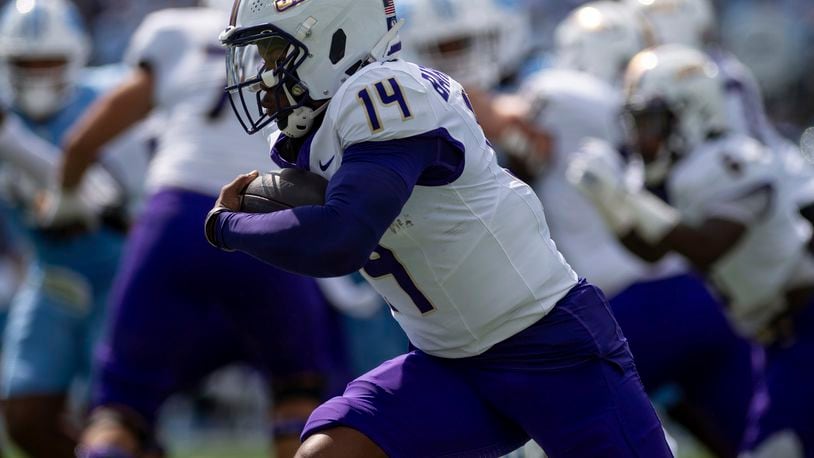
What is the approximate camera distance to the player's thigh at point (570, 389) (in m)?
3.01

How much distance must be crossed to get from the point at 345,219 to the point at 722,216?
217 cm

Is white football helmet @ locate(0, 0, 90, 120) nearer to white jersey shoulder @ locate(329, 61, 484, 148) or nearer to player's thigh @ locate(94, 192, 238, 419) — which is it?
player's thigh @ locate(94, 192, 238, 419)

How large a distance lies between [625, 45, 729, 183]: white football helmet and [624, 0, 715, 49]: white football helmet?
6.21ft

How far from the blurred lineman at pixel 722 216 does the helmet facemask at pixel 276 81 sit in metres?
1.82

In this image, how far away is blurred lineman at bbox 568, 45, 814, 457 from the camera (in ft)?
15.0

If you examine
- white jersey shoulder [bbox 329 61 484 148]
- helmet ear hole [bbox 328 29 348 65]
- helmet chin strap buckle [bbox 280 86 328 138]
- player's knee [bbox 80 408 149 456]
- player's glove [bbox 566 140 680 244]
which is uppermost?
helmet ear hole [bbox 328 29 348 65]

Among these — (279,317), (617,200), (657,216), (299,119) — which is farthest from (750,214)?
(299,119)

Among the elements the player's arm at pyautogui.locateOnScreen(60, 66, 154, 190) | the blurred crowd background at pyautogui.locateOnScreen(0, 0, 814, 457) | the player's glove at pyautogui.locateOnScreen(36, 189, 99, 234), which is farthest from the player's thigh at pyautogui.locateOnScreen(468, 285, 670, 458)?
the blurred crowd background at pyautogui.locateOnScreen(0, 0, 814, 457)

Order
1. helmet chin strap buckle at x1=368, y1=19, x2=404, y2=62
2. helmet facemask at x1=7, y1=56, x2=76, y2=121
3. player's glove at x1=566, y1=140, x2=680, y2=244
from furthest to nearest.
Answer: helmet facemask at x1=7, y1=56, x2=76, y2=121, player's glove at x1=566, y1=140, x2=680, y2=244, helmet chin strap buckle at x1=368, y1=19, x2=404, y2=62

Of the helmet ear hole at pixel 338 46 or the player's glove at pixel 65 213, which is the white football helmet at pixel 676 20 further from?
the helmet ear hole at pixel 338 46

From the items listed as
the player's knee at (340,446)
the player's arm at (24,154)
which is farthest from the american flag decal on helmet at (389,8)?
the player's arm at (24,154)

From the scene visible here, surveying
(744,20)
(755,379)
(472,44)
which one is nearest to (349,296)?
(472,44)

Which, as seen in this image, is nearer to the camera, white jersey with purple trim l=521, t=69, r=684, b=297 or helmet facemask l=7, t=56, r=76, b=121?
white jersey with purple trim l=521, t=69, r=684, b=297

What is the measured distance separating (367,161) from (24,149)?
10.5 feet
